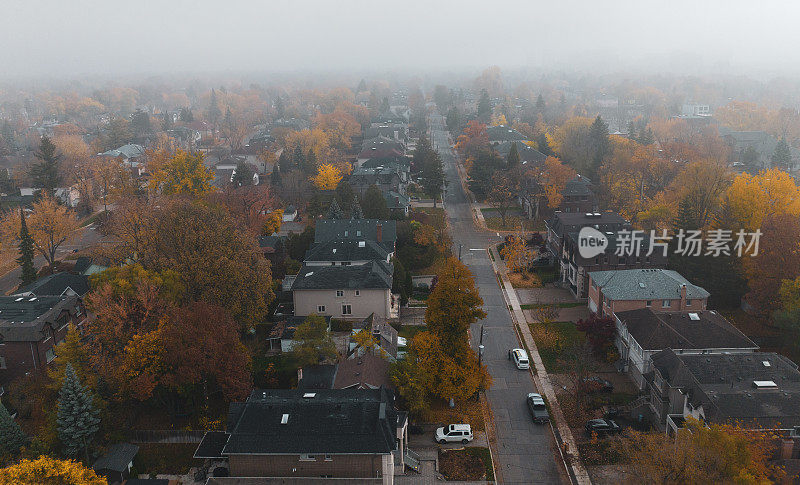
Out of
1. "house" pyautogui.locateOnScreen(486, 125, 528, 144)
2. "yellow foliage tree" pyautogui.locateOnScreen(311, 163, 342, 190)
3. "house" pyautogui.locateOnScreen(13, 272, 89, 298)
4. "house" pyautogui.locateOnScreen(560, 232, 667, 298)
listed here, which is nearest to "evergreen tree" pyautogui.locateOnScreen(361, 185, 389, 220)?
"yellow foliage tree" pyautogui.locateOnScreen(311, 163, 342, 190)

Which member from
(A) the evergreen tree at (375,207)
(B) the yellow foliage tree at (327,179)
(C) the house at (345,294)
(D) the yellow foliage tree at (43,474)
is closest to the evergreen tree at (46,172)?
(B) the yellow foliage tree at (327,179)

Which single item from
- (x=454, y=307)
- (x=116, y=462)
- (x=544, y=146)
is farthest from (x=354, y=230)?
(x=544, y=146)

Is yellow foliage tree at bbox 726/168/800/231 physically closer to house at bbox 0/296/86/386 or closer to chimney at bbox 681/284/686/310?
chimney at bbox 681/284/686/310

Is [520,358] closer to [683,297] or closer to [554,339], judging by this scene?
[554,339]

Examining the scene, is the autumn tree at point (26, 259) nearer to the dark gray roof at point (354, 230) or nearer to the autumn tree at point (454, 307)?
the dark gray roof at point (354, 230)

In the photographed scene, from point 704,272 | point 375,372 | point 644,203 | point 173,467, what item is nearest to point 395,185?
point 644,203

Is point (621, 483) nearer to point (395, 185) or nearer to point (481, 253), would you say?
point (481, 253)
